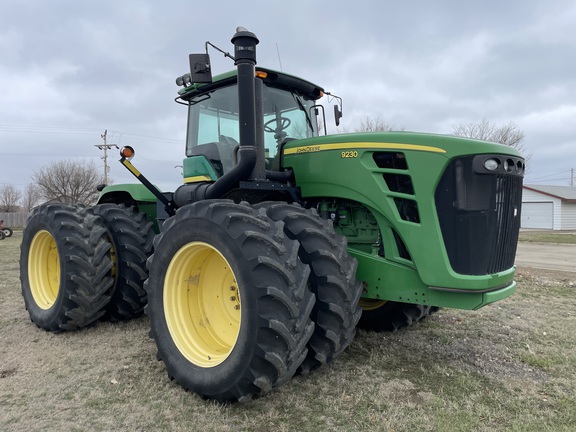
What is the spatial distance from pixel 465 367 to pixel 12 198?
7644cm

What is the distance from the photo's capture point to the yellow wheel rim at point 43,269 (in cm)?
519

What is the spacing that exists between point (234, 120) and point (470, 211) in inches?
95.1

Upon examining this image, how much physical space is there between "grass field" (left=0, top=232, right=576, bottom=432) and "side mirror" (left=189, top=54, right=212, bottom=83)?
7.93ft

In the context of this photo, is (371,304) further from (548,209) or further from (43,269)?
(548,209)

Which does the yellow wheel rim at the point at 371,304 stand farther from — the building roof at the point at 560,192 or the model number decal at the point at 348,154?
the building roof at the point at 560,192

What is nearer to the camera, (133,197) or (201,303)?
(201,303)

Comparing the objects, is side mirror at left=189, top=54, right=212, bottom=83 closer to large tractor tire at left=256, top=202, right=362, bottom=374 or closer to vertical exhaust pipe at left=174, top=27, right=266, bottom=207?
vertical exhaust pipe at left=174, top=27, right=266, bottom=207

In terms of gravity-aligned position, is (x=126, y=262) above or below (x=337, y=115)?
below

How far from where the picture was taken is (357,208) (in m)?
3.81

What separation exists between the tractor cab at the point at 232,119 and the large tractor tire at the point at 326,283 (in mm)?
1116

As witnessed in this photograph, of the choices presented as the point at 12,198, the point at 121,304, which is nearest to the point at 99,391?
the point at 121,304

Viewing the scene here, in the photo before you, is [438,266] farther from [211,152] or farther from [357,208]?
[211,152]

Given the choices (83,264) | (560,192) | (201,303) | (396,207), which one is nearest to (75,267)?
(83,264)

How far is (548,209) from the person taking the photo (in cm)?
3628
